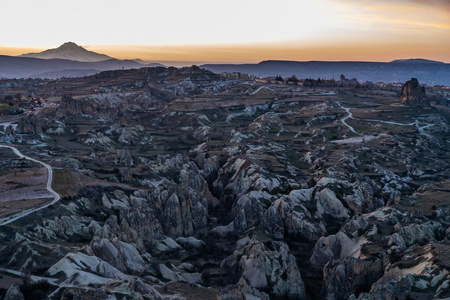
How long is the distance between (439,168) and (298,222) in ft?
204

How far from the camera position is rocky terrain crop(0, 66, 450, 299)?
55.1m

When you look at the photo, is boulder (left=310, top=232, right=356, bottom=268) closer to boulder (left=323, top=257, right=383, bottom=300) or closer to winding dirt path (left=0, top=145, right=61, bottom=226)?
boulder (left=323, top=257, right=383, bottom=300)

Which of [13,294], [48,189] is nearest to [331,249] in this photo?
[13,294]

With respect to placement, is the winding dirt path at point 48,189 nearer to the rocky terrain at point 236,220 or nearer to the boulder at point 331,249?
the rocky terrain at point 236,220

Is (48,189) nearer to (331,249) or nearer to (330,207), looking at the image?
(331,249)

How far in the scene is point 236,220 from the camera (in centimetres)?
9038

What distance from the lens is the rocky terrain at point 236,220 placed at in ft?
181

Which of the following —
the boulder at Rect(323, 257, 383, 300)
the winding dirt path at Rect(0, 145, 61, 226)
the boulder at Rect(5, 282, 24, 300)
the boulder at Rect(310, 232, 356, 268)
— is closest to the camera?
the boulder at Rect(5, 282, 24, 300)

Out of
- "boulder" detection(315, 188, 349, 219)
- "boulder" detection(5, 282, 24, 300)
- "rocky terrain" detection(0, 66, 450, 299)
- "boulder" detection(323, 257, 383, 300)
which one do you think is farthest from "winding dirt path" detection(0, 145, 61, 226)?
"boulder" detection(315, 188, 349, 219)

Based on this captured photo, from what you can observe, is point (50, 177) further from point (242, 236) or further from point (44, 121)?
point (44, 121)

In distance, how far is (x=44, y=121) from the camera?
167375 mm

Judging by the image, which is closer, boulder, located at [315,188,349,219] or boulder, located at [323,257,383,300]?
boulder, located at [323,257,383,300]

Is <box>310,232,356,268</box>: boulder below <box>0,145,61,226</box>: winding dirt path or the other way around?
below

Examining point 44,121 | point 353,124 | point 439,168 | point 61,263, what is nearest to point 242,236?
point 61,263
